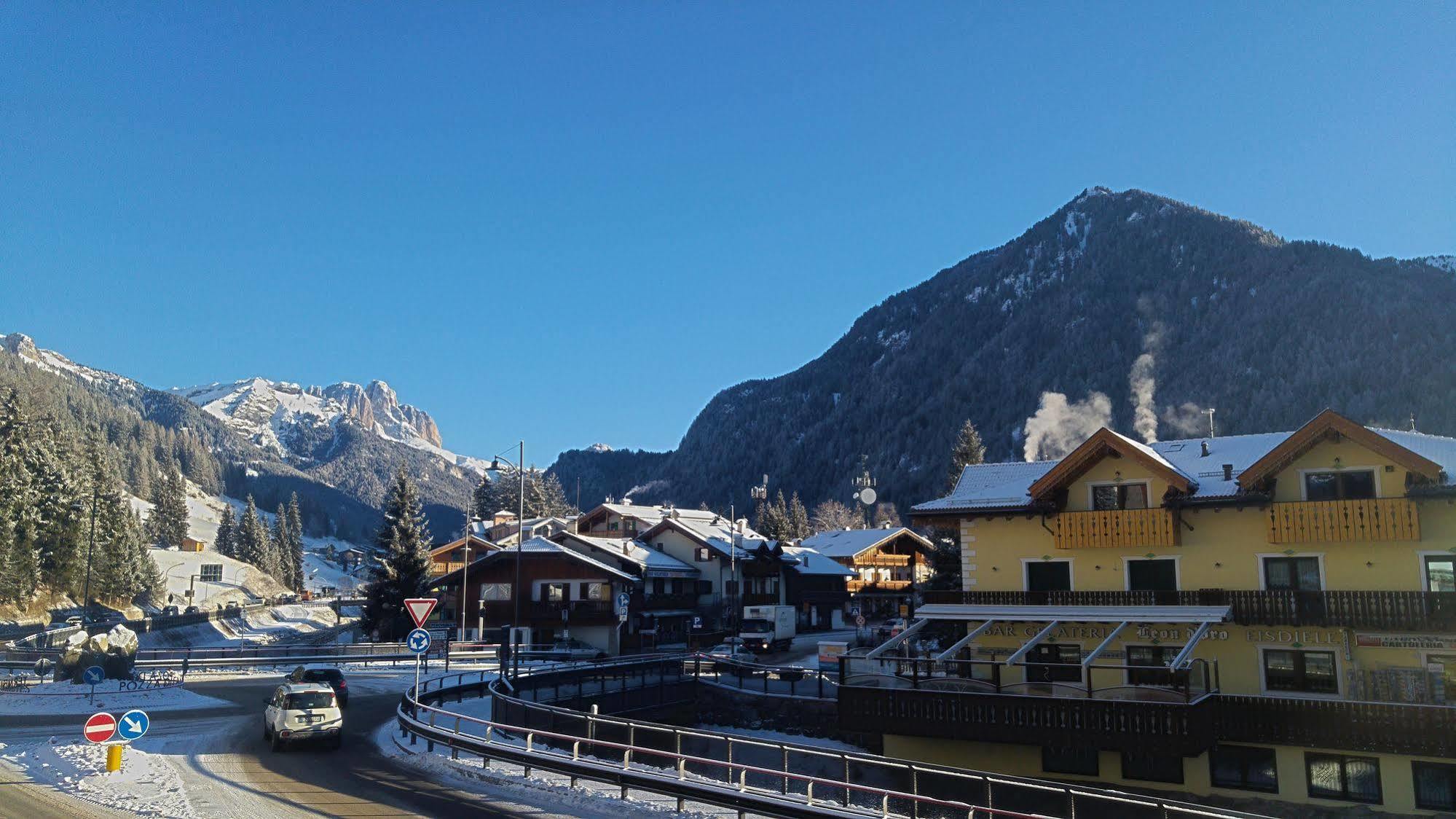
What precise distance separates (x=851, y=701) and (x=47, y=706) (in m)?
28.6

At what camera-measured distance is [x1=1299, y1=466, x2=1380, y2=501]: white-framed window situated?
2967 centimetres

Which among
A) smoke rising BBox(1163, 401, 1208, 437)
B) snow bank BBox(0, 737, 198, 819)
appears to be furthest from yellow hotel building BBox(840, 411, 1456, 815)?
smoke rising BBox(1163, 401, 1208, 437)

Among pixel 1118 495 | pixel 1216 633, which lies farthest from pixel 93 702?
pixel 1216 633

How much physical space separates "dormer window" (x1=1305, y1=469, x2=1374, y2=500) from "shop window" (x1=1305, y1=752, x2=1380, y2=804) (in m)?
7.92

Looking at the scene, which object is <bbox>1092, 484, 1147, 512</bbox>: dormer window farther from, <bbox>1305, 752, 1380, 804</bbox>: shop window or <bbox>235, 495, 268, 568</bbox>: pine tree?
<bbox>235, 495, 268, 568</bbox>: pine tree

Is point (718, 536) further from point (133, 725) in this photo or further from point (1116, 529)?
point (133, 725)

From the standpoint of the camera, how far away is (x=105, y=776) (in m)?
20.5

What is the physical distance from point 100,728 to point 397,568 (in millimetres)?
55689

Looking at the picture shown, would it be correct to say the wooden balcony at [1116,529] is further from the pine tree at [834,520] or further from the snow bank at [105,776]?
the pine tree at [834,520]

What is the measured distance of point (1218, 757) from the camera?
29.9 metres

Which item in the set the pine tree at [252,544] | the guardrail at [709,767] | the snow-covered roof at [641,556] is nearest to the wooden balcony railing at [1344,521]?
the guardrail at [709,767]

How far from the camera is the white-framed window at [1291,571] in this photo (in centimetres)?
3008

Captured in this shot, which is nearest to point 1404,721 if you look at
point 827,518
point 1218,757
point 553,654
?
point 1218,757

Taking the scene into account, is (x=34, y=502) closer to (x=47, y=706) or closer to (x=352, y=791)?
(x=47, y=706)
